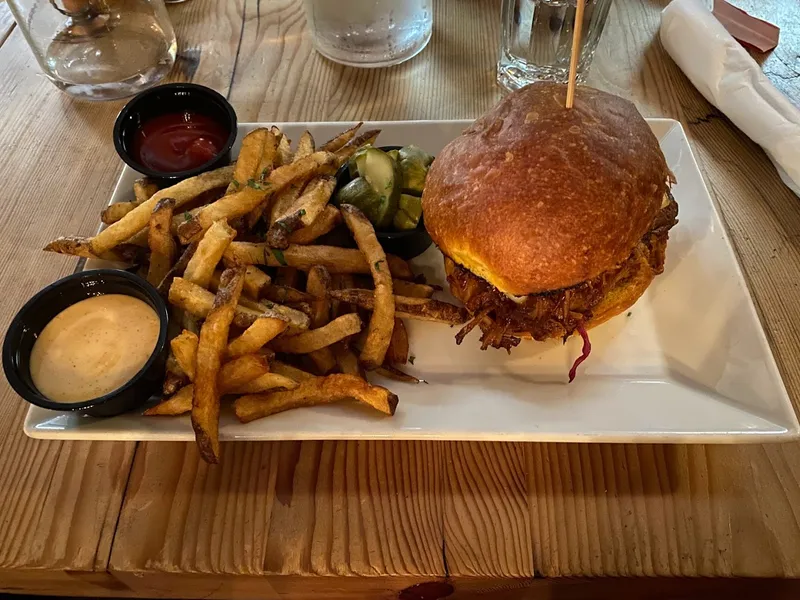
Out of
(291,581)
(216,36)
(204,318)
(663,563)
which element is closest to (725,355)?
(663,563)

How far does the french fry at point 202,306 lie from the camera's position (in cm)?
138

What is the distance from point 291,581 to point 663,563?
799 millimetres

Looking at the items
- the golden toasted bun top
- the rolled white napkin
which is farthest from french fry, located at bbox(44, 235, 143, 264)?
the rolled white napkin

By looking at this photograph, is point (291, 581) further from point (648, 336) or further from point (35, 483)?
point (648, 336)

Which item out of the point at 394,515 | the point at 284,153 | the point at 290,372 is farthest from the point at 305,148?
the point at 394,515

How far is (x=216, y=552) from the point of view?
1.35 meters

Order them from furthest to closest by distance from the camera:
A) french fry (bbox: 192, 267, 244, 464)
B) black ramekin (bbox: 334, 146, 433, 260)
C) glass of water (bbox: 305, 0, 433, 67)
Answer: glass of water (bbox: 305, 0, 433, 67) → black ramekin (bbox: 334, 146, 433, 260) → french fry (bbox: 192, 267, 244, 464)

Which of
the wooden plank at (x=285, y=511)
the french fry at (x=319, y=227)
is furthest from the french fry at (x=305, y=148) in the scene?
the wooden plank at (x=285, y=511)

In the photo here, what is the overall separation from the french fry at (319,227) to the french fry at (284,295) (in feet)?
0.42

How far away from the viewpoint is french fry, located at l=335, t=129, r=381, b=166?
1.76 metres

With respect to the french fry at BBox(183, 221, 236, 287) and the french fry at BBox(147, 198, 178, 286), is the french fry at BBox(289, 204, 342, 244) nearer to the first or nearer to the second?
the french fry at BBox(183, 221, 236, 287)

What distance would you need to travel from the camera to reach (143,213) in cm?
157

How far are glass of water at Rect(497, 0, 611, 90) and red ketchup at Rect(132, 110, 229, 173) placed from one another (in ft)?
3.87

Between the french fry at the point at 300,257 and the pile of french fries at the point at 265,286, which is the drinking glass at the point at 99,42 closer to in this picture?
the pile of french fries at the point at 265,286
